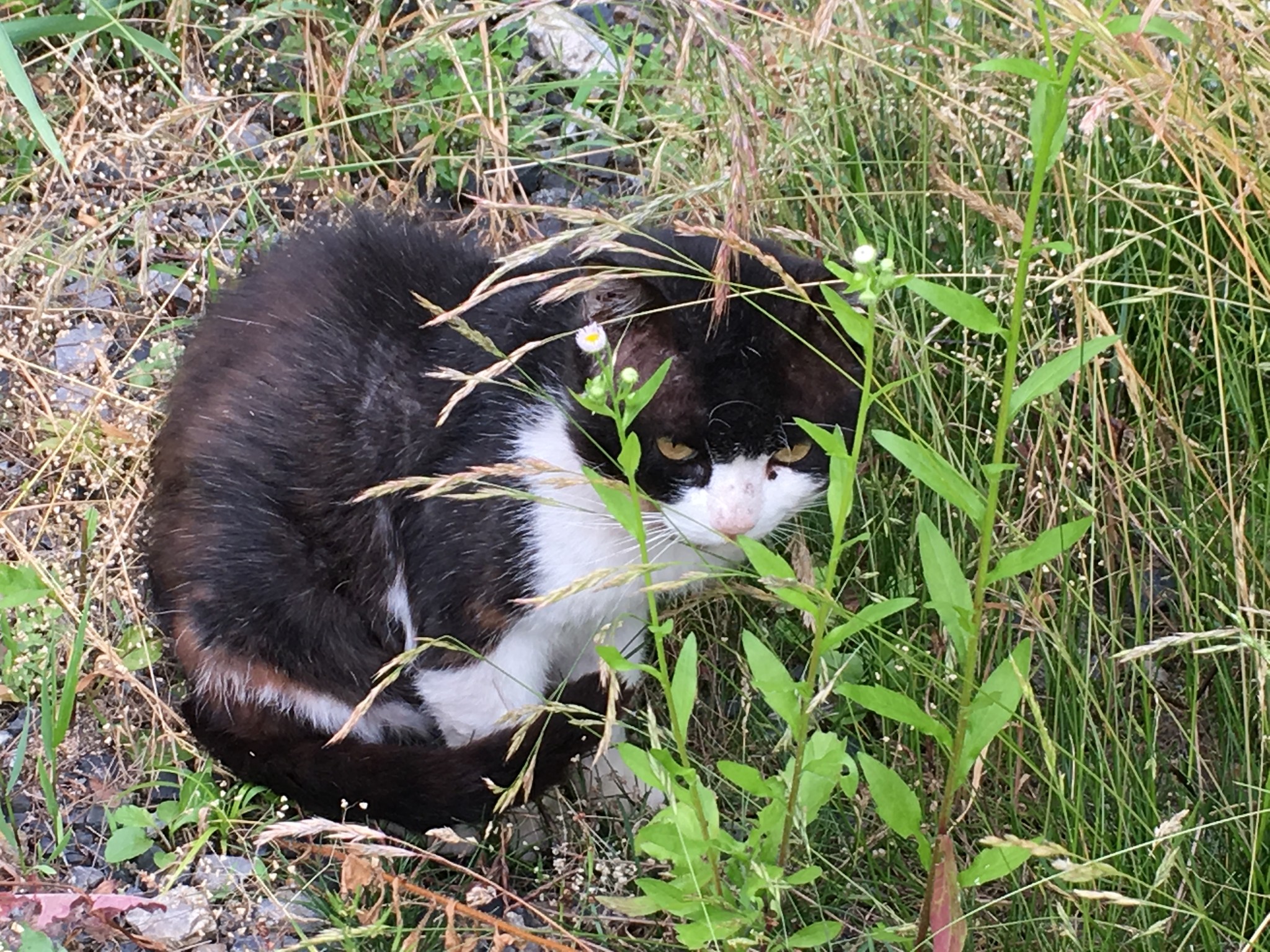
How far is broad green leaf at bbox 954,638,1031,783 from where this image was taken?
135 centimetres

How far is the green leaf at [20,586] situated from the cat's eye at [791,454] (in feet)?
3.91

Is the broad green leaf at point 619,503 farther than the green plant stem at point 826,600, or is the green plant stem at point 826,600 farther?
the broad green leaf at point 619,503

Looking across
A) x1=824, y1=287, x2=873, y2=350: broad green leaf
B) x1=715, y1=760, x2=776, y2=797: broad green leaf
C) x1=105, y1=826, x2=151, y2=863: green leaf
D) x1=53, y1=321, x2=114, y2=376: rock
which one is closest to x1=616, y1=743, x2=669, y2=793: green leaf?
x1=715, y1=760, x2=776, y2=797: broad green leaf

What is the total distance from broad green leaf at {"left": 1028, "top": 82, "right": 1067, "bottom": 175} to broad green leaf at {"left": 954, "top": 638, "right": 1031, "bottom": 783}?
20.7 inches

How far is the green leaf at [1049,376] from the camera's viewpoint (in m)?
1.12

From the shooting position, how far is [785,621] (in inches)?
87.5

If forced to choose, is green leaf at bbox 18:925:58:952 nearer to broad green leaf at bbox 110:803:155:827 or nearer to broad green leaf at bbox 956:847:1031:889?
broad green leaf at bbox 110:803:155:827

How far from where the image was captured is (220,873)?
201cm

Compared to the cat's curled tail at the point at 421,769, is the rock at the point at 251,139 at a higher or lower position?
higher

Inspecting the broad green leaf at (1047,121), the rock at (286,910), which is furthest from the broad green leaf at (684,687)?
the rock at (286,910)

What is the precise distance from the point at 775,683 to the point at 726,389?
0.56m

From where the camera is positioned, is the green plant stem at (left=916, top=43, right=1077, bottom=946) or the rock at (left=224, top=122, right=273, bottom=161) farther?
the rock at (left=224, top=122, right=273, bottom=161)

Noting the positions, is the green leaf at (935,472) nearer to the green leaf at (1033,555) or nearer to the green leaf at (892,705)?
the green leaf at (1033,555)

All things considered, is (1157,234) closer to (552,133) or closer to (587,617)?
(587,617)
